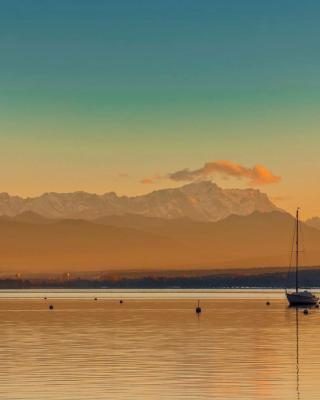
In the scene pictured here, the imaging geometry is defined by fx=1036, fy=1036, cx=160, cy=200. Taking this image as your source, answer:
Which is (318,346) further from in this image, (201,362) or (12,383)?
(12,383)

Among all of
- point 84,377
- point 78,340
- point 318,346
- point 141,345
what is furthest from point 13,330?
point 84,377

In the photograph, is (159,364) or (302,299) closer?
(159,364)

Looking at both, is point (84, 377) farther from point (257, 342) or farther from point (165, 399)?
point (257, 342)

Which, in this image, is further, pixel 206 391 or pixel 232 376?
pixel 232 376

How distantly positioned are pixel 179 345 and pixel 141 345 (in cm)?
335

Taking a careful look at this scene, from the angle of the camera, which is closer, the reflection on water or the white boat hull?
the reflection on water

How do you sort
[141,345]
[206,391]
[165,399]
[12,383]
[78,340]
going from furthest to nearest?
[78,340], [141,345], [12,383], [206,391], [165,399]

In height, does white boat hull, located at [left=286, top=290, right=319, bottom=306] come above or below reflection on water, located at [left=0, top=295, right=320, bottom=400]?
above

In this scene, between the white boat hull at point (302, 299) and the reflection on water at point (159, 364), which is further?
the white boat hull at point (302, 299)

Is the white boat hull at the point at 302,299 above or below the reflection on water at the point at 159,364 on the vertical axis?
above

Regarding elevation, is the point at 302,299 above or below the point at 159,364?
above

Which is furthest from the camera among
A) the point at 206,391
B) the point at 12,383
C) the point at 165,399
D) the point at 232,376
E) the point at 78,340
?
the point at 78,340

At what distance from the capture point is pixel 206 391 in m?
51.7

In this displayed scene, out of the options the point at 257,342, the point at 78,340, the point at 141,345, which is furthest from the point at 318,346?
the point at 78,340
